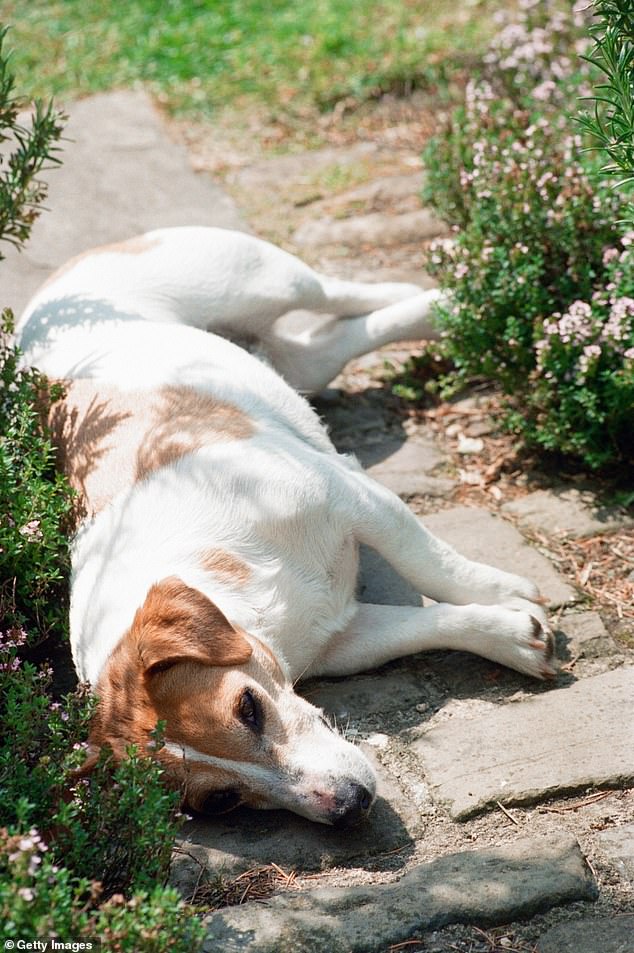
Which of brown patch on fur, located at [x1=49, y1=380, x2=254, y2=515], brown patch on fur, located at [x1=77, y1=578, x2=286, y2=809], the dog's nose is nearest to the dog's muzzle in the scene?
the dog's nose

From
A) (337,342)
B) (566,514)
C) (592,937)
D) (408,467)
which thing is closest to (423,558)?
(566,514)

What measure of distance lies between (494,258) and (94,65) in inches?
217

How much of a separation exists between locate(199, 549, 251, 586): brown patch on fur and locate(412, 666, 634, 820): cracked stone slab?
0.74 metres

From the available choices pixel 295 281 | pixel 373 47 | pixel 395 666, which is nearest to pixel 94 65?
pixel 373 47

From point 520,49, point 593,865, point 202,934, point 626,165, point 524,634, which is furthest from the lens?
point 520,49

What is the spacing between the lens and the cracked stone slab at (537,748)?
128 inches

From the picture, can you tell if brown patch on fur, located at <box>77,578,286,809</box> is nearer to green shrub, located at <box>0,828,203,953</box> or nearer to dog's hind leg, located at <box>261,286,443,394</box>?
green shrub, located at <box>0,828,203,953</box>

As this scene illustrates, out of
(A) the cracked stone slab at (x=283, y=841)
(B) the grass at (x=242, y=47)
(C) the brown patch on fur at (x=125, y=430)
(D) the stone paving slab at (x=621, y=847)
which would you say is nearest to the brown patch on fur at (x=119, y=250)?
(C) the brown patch on fur at (x=125, y=430)

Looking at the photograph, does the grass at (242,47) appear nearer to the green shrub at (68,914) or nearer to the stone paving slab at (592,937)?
the stone paving slab at (592,937)

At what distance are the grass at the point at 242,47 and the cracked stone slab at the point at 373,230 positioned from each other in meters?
1.71

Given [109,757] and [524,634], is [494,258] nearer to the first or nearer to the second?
[524,634]

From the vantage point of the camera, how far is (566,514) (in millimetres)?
4449

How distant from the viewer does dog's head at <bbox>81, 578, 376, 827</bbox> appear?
10.2 ft

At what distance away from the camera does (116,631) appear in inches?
135
